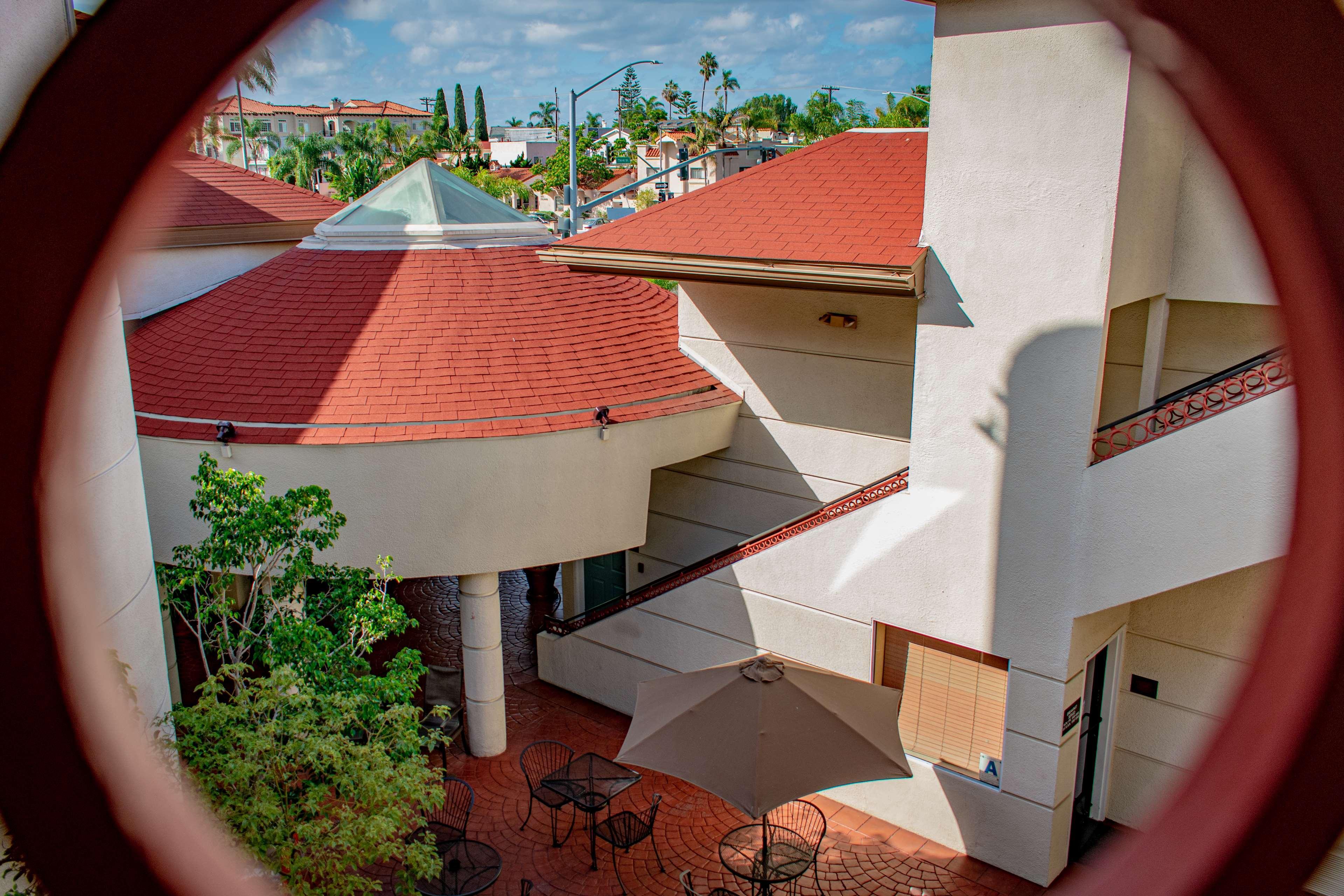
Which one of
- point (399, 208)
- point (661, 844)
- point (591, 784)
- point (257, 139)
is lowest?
point (661, 844)

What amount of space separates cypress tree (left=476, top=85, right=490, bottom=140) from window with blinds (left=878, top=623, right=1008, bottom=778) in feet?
367

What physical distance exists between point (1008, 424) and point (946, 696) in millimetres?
3583

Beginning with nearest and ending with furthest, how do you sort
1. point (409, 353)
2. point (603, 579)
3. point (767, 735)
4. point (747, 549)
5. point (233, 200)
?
1. point (767, 735)
2. point (409, 353)
3. point (747, 549)
4. point (603, 579)
5. point (233, 200)

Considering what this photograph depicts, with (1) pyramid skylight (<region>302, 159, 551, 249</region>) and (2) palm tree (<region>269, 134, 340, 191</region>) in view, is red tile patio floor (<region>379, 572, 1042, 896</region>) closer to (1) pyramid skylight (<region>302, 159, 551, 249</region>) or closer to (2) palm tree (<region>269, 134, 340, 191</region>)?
(1) pyramid skylight (<region>302, 159, 551, 249</region>)

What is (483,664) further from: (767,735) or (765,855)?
(767,735)

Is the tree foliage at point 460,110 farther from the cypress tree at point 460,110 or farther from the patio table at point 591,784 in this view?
the patio table at point 591,784

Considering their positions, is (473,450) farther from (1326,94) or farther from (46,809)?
(1326,94)

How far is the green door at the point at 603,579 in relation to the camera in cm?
1742

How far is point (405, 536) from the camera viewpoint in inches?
488

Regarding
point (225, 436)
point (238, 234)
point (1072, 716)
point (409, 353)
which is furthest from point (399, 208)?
point (1072, 716)

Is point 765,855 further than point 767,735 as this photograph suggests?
Yes

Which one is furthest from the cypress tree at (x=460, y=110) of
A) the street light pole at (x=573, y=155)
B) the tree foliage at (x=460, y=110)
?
the street light pole at (x=573, y=155)

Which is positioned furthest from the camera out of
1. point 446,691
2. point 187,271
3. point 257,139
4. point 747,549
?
point 257,139

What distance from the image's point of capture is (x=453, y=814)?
11914 millimetres
